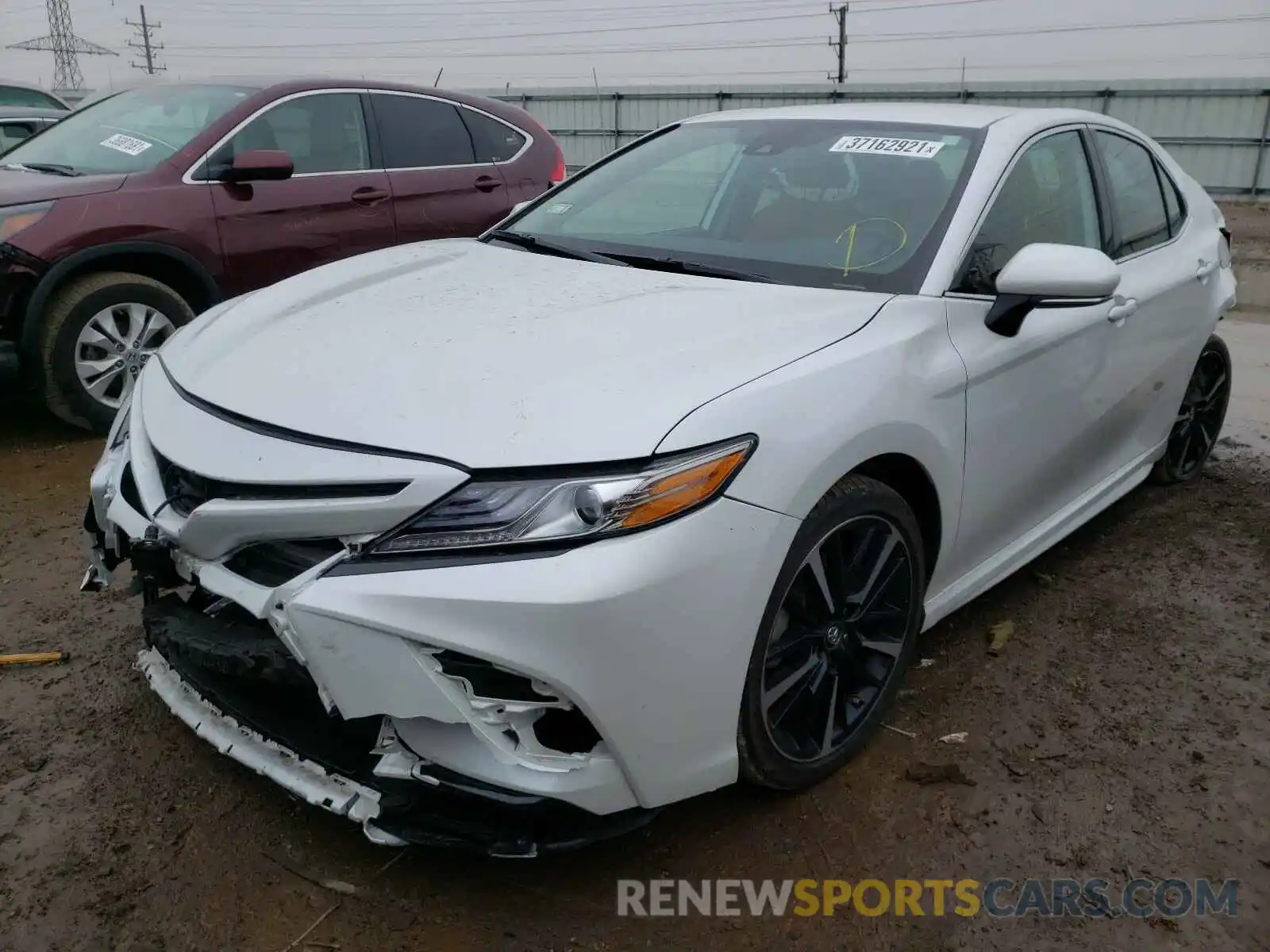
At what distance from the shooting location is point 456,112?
6.24m

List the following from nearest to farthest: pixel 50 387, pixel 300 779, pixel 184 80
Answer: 1. pixel 300 779
2. pixel 50 387
3. pixel 184 80

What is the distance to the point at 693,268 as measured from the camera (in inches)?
112

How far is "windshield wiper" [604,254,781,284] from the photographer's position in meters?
2.75

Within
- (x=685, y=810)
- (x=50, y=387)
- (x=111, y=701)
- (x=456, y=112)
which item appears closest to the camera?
(x=685, y=810)

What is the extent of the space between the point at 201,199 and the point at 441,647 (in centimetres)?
411

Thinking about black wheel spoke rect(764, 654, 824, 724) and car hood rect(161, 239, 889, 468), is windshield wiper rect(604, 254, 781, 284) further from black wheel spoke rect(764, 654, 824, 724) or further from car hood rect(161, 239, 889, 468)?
black wheel spoke rect(764, 654, 824, 724)

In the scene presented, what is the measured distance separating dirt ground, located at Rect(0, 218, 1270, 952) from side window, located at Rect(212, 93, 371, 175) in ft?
9.42

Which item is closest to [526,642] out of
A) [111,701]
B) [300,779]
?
[300,779]

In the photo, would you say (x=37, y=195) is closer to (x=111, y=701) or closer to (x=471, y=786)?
(x=111, y=701)

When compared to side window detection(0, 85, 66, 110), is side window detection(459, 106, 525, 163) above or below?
below

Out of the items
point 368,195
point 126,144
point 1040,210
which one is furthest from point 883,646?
point 126,144

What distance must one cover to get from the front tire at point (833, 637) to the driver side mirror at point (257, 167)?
387 cm

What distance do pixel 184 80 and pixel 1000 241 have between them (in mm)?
4751

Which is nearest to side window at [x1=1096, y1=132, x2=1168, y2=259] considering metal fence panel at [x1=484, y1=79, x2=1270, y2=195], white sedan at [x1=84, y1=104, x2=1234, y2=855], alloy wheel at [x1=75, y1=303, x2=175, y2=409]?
white sedan at [x1=84, y1=104, x2=1234, y2=855]
